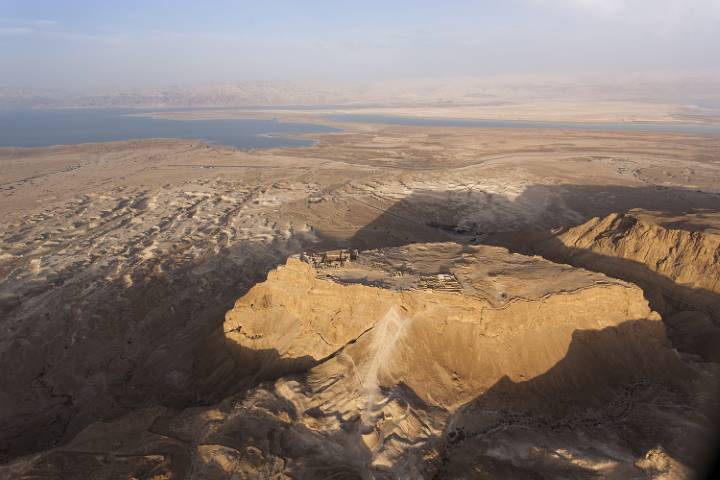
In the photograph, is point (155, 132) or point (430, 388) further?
point (155, 132)

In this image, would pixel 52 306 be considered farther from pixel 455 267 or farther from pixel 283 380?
pixel 455 267

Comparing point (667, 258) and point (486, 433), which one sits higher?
point (667, 258)

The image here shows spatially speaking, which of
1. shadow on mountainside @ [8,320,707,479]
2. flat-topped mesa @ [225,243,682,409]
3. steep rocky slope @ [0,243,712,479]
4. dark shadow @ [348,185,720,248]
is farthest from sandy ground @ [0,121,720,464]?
flat-topped mesa @ [225,243,682,409]

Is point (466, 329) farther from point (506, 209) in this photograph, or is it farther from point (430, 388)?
point (506, 209)

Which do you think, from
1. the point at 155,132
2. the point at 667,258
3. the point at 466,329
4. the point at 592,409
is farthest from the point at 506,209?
the point at 155,132

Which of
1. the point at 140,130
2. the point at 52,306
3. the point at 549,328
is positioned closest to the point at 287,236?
the point at 52,306
